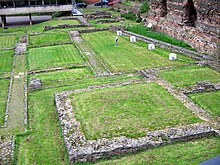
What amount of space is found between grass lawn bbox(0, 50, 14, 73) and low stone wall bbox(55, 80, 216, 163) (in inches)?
410

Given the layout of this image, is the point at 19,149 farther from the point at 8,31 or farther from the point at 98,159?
the point at 8,31

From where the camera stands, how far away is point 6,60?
23641 mm

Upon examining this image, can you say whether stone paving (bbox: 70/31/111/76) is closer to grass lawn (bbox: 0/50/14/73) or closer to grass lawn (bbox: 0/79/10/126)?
grass lawn (bbox: 0/50/14/73)

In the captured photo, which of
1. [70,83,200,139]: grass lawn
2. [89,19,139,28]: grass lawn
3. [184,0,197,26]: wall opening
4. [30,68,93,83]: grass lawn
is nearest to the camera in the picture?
[70,83,200,139]: grass lawn

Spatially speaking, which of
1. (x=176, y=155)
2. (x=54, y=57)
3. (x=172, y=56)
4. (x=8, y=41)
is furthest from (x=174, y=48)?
(x=8, y=41)

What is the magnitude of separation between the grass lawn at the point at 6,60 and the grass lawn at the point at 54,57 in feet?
4.68

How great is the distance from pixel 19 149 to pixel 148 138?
515 centimetres

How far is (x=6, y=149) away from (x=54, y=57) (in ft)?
41.0

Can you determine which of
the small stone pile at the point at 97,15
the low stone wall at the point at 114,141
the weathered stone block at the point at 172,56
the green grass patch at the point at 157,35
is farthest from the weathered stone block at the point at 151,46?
the small stone pile at the point at 97,15

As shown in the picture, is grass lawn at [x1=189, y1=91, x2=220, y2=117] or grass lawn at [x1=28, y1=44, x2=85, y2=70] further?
grass lawn at [x1=28, y1=44, x2=85, y2=70]

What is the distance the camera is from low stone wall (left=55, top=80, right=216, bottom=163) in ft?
36.2

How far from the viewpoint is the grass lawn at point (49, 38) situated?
92.9ft

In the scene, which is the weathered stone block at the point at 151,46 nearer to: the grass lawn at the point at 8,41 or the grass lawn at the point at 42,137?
the grass lawn at the point at 42,137

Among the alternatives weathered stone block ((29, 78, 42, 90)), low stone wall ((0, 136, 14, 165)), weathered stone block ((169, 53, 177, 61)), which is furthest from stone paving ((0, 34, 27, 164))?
weathered stone block ((169, 53, 177, 61))
